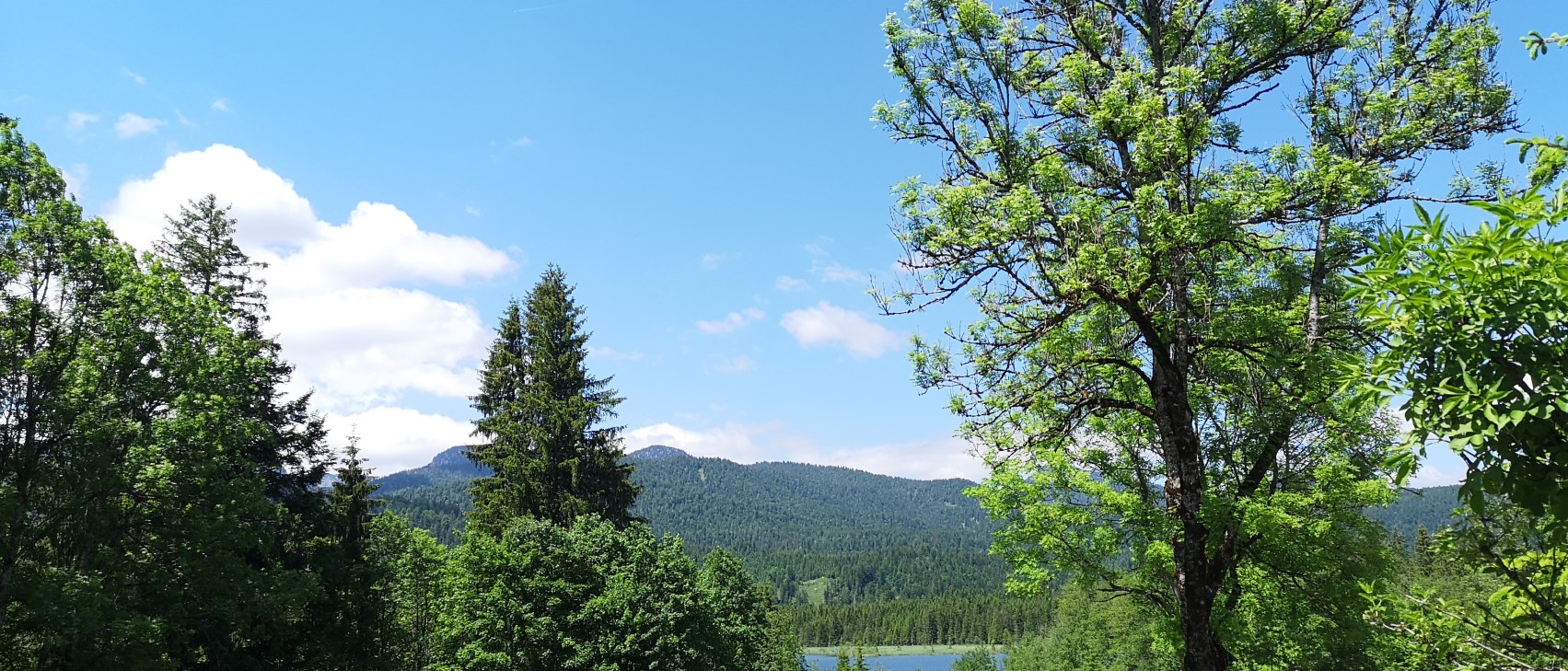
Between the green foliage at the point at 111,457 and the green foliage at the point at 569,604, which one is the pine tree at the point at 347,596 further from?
the green foliage at the point at 111,457

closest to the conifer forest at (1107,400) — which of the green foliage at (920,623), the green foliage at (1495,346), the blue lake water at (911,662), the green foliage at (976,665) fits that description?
the green foliage at (1495,346)

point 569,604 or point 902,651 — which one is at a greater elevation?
point 569,604

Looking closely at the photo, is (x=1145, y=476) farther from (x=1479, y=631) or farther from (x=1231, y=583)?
(x=1479, y=631)

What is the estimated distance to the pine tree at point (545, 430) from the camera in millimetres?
26875

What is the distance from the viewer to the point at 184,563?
1587cm

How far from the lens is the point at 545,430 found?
89.8ft

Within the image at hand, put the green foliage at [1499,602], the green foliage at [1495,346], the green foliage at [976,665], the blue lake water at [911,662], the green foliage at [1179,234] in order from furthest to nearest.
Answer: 1. the blue lake water at [911,662]
2. the green foliage at [976,665]
3. the green foliage at [1179,234]
4. the green foliage at [1499,602]
5. the green foliage at [1495,346]

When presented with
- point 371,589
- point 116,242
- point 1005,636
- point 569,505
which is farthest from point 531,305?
point 1005,636

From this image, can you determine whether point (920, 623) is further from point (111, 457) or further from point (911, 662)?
point (111, 457)

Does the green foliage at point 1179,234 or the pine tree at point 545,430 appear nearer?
the green foliage at point 1179,234

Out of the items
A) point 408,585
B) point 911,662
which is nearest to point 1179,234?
point 408,585

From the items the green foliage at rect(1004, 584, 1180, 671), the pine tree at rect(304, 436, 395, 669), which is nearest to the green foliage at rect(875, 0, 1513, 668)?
the green foliage at rect(1004, 584, 1180, 671)

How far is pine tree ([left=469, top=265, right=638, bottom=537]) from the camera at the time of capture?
2688 centimetres

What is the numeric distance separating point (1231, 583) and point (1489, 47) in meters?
6.75
